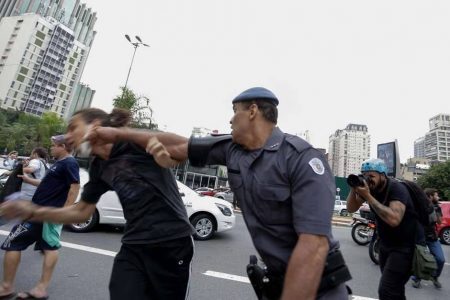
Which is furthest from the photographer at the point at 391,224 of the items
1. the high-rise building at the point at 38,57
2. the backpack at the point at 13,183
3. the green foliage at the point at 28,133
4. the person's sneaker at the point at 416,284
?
the high-rise building at the point at 38,57

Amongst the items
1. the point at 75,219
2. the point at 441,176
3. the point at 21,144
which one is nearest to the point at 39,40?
the point at 21,144

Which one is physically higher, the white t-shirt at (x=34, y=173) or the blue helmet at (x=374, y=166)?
the blue helmet at (x=374, y=166)

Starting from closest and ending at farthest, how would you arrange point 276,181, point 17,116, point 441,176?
point 276,181, point 441,176, point 17,116

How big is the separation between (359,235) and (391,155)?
10154 mm

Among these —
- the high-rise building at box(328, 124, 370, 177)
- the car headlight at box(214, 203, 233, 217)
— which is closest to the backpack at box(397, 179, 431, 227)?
the car headlight at box(214, 203, 233, 217)

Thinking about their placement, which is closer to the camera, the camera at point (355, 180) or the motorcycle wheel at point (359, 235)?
the camera at point (355, 180)

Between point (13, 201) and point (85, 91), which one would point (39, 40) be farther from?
point (13, 201)

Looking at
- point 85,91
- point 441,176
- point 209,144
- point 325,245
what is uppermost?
→ point 85,91

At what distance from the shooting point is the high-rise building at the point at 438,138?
338 feet

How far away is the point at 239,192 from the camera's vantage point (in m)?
1.53

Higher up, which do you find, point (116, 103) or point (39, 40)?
point (39, 40)

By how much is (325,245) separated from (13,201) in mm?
1893

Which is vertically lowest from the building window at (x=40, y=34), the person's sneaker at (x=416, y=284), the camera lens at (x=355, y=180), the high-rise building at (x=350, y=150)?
the person's sneaker at (x=416, y=284)

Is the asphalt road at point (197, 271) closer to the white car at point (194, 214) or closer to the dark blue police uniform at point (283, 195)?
the white car at point (194, 214)
